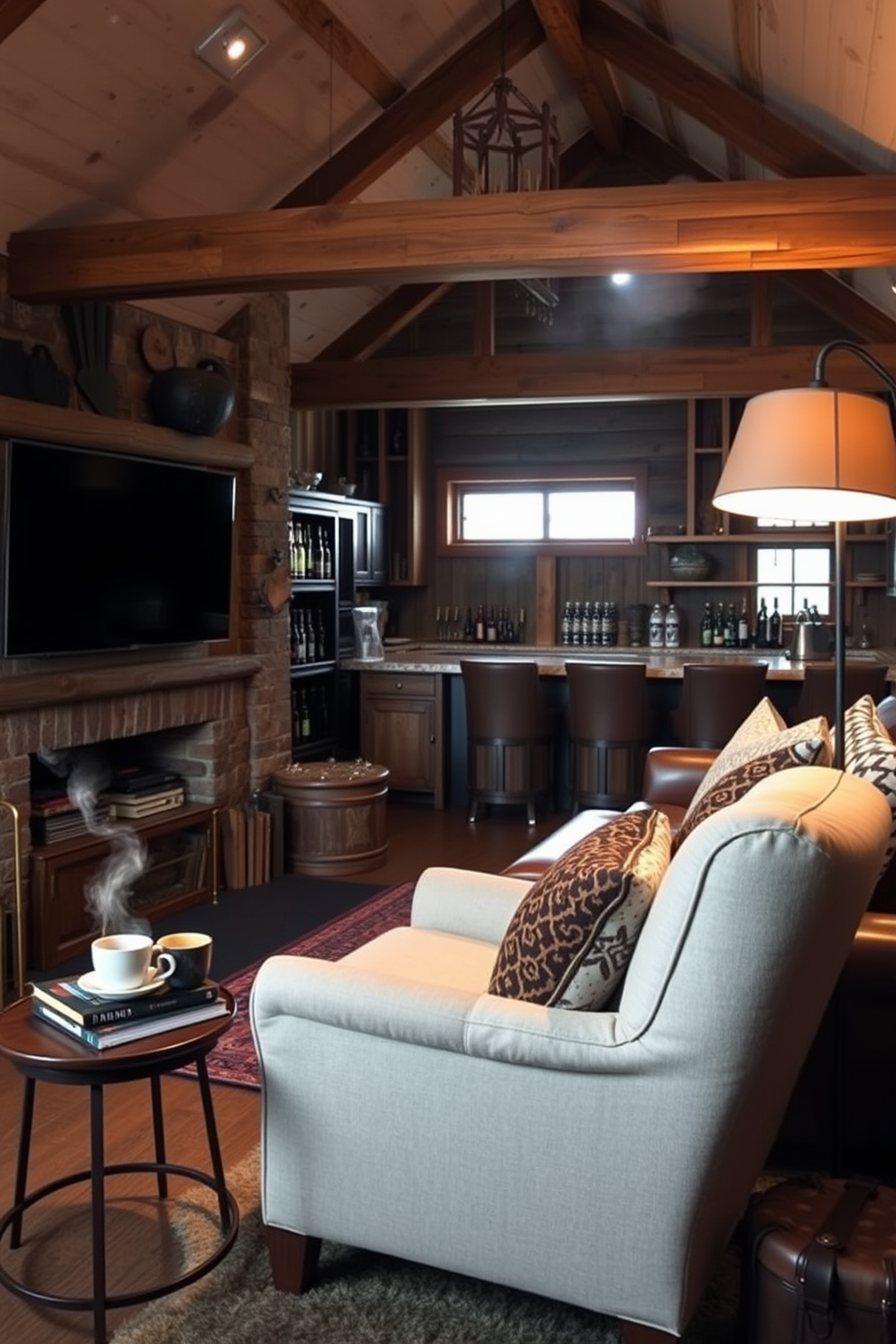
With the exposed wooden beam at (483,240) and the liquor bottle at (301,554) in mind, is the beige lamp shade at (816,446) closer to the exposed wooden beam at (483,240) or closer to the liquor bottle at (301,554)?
the exposed wooden beam at (483,240)

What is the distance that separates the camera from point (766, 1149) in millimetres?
2135

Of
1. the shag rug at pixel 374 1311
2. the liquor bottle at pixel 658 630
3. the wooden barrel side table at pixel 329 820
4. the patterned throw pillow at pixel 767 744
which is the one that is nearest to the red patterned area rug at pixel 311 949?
the wooden barrel side table at pixel 329 820

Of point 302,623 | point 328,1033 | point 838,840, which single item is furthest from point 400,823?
point 838,840

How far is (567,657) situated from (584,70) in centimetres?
348

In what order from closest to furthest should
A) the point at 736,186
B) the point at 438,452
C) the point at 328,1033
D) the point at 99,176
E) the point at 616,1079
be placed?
the point at 616,1079 < the point at 328,1033 < the point at 736,186 < the point at 99,176 < the point at 438,452

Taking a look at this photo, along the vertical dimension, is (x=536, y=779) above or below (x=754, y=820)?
below

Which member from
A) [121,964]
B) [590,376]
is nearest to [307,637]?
[590,376]

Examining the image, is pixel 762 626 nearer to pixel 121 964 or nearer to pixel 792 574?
pixel 792 574

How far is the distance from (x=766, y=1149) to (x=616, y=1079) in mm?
459

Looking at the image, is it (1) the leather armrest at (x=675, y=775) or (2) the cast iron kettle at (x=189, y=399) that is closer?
(1) the leather armrest at (x=675, y=775)

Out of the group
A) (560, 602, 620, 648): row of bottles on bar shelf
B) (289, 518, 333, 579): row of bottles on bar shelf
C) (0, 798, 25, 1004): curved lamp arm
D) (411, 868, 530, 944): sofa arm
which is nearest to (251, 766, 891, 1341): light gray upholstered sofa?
(411, 868, 530, 944): sofa arm

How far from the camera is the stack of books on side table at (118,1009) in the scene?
6.72ft

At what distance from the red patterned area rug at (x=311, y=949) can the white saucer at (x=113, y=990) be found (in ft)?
2.64

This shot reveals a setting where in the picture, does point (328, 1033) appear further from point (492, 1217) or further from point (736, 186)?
point (736, 186)
